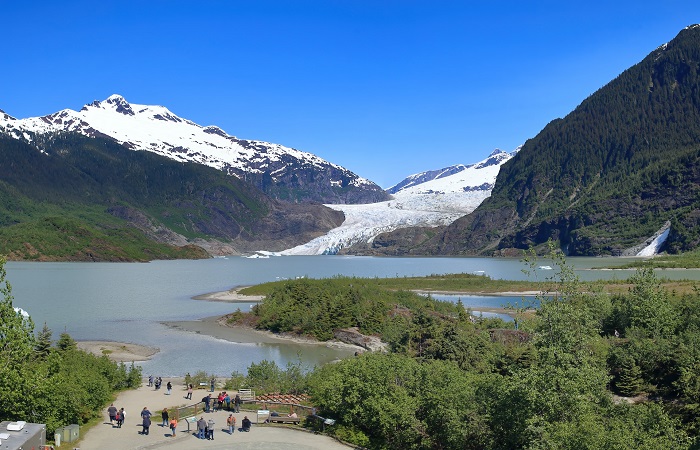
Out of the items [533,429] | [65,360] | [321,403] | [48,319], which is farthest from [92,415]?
[48,319]

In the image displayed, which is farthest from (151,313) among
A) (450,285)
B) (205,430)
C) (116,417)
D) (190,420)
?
(205,430)

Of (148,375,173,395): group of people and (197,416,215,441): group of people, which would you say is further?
(148,375,173,395): group of people

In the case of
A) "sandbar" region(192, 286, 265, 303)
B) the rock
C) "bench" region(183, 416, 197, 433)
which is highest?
"sandbar" region(192, 286, 265, 303)

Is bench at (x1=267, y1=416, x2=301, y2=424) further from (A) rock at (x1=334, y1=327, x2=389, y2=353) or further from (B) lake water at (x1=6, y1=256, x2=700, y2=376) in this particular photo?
(A) rock at (x1=334, y1=327, x2=389, y2=353)

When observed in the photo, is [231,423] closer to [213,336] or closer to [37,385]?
[37,385]

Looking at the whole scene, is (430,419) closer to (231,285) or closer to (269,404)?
(269,404)

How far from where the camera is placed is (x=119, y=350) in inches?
2392

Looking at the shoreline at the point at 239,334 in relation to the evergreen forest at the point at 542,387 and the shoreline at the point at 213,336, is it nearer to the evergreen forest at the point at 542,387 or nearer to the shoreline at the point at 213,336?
the shoreline at the point at 213,336

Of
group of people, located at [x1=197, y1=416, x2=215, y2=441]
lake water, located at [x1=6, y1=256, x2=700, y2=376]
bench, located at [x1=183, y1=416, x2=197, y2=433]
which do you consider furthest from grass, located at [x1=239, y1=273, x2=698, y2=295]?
group of people, located at [x1=197, y1=416, x2=215, y2=441]

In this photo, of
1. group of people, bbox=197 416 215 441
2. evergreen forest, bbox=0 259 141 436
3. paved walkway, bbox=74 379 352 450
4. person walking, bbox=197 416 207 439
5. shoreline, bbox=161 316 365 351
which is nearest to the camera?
evergreen forest, bbox=0 259 141 436

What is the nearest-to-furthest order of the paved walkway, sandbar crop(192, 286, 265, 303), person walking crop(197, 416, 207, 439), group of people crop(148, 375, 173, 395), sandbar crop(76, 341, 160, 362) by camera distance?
the paved walkway
person walking crop(197, 416, 207, 439)
group of people crop(148, 375, 173, 395)
sandbar crop(76, 341, 160, 362)
sandbar crop(192, 286, 265, 303)

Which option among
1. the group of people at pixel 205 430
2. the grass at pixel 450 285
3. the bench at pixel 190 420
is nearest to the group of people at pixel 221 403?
the bench at pixel 190 420

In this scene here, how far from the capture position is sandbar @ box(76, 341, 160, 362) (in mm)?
57375

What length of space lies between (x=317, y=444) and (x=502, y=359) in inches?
480
